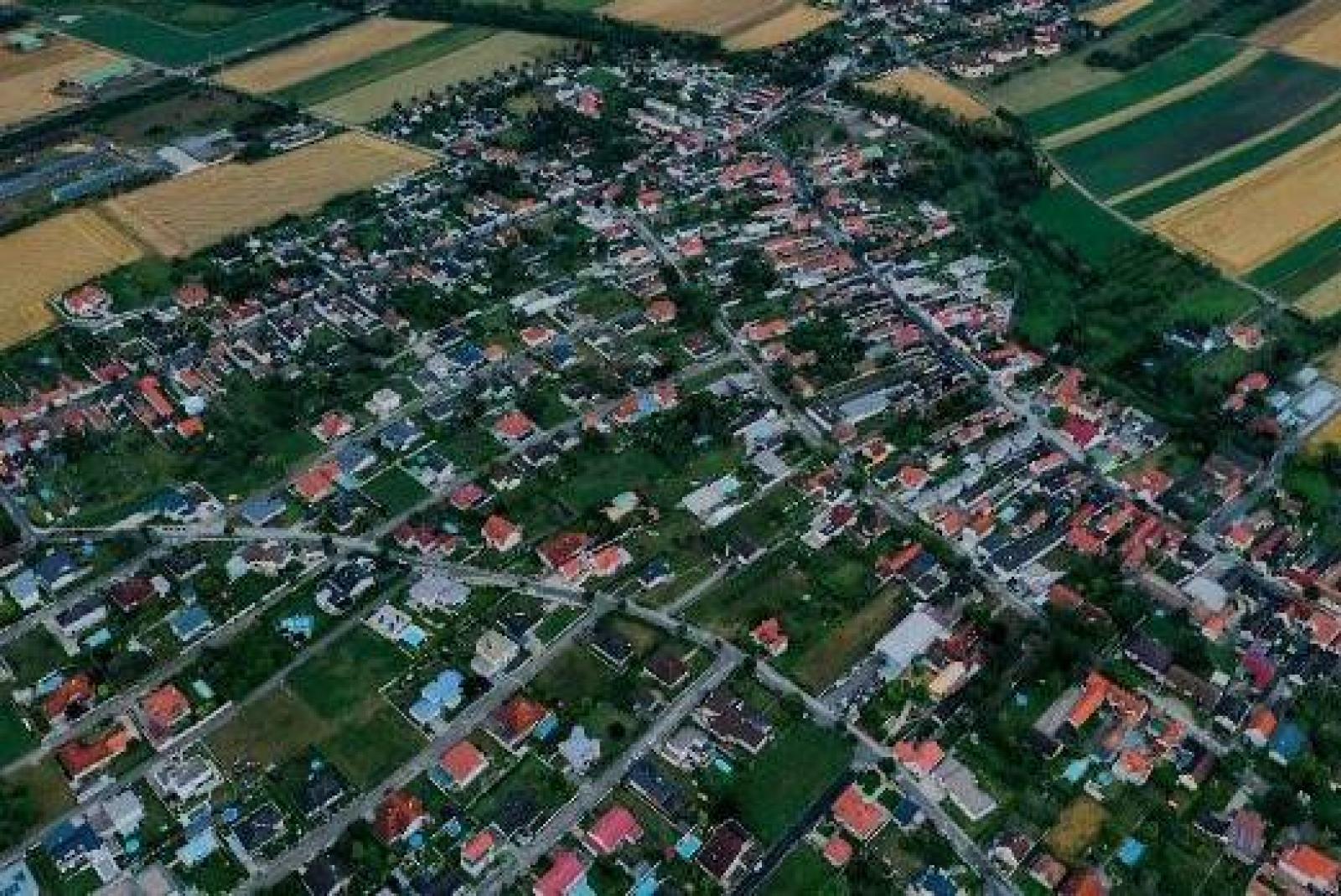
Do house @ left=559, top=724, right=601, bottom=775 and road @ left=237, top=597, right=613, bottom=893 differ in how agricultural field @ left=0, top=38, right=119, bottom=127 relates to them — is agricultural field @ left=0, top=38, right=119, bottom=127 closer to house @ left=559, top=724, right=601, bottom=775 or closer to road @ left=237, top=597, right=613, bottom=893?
road @ left=237, top=597, right=613, bottom=893

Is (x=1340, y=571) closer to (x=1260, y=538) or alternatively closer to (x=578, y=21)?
(x=1260, y=538)

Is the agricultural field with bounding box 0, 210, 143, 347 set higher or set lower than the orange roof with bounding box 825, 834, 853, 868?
higher

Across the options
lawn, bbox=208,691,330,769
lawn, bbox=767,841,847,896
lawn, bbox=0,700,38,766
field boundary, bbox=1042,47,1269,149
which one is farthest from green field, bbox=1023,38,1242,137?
lawn, bbox=0,700,38,766

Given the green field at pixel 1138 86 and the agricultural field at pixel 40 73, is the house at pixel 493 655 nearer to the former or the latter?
the green field at pixel 1138 86

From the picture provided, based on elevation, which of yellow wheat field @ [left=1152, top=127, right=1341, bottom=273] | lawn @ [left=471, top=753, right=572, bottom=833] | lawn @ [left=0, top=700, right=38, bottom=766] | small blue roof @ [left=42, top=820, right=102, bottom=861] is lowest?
lawn @ [left=471, top=753, right=572, bottom=833]

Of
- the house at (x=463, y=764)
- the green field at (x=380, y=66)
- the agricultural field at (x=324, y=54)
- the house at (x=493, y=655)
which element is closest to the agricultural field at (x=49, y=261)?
the green field at (x=380, y=66)

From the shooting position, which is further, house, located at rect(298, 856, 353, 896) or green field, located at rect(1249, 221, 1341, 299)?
green field, located at rect(1249, 221, 1341, 299)

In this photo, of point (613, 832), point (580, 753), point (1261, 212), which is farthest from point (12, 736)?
point (1261, 212)
